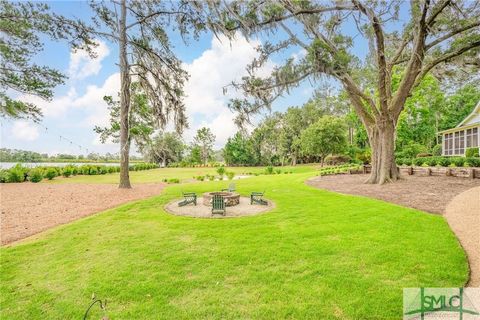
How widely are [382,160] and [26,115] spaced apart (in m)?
17.3

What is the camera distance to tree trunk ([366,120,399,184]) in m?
13.0

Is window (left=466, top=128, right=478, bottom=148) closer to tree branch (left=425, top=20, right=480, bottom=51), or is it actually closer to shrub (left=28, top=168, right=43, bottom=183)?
tree branch (left=425, top=20, right=480, bottom=51)

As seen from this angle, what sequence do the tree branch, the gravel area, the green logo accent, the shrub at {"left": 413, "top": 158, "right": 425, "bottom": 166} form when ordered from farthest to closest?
the shrub at {"left": 413, "top": 158, "right": 425, "bottom": 166}, the tree branch, the gravel area, the green logo accent

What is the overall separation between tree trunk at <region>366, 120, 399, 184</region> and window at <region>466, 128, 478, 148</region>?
12.4 m

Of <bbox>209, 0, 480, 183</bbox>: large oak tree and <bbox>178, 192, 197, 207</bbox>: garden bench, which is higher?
<bbox>209, 0, 480, 183</bbox>: large oak tree

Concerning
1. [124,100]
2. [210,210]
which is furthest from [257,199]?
[124,100]

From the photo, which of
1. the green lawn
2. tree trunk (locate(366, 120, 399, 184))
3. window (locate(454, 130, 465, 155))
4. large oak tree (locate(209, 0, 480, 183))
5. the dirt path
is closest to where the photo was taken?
the green lawn

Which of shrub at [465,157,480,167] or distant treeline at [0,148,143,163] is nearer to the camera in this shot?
shrub at [465,157,480,167]

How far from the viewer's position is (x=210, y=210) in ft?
29.3

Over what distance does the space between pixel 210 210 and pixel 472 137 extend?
23.6 metres

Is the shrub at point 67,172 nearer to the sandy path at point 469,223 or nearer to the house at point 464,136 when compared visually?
the sandy path at point 469,223

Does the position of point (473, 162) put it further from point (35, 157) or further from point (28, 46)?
point (35, 157)

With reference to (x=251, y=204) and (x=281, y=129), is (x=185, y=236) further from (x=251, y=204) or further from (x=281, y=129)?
(x=281, y=129)

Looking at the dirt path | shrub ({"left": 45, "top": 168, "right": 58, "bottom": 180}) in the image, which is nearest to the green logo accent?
the dirt path
